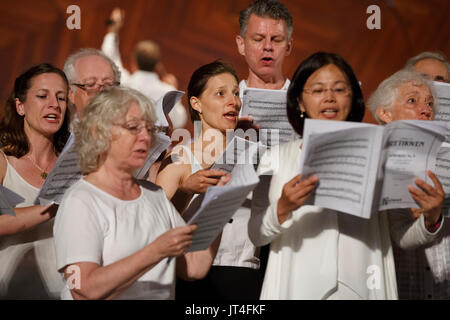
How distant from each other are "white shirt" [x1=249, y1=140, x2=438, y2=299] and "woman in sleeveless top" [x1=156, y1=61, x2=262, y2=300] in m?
0.39

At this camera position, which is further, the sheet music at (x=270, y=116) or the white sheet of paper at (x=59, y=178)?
the sheet music at (x=270, y=116)

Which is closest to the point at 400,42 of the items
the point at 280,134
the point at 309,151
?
the point at 280,134

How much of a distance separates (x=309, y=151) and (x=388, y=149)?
38 cm

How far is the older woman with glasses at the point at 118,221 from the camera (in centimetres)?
205

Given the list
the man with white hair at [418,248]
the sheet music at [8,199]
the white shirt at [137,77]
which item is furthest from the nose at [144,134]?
the white shirt at [137,77]

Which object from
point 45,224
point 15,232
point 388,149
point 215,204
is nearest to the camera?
point 215,204

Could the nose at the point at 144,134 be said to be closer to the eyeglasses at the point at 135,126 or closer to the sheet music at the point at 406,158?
the eyeglasses at the point at 135,126

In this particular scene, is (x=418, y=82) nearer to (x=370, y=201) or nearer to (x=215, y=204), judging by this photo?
(x=370, y=201)

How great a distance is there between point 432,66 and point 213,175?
1.84 m

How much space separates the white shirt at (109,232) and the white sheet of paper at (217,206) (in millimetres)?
200

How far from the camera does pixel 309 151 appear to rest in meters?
2.16

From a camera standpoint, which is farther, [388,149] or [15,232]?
[15,232]

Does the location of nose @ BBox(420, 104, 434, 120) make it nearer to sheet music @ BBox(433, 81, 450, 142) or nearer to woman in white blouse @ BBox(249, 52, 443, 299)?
sheet music @ BBox(433, 81, 450, 142)

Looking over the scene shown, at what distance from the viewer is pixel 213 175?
270 centimetres
